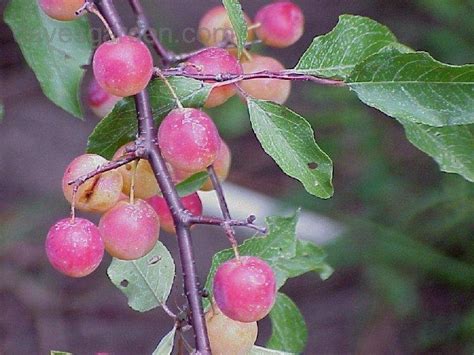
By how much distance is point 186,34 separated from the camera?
6.39 feet

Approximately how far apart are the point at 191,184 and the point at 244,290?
0.64 ft

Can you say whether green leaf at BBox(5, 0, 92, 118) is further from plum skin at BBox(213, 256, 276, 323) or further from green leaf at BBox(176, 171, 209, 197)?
plum skin at BBox(213, 256, 276, 323)

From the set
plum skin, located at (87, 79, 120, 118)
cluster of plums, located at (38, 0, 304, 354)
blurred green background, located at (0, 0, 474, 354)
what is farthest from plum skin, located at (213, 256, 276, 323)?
blurred green background, located at (0, 0, 474, 354)

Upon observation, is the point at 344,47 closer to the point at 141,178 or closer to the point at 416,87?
the point at 416,87

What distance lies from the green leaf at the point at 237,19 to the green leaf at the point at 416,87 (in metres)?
0.10

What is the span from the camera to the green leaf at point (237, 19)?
0.66m

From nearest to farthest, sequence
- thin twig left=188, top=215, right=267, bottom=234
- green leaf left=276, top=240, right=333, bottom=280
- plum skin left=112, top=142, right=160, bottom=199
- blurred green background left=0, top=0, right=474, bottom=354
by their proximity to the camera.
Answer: thin twig left=188, top=215, right=267, bottom=234 < plum skin left=112, top=142, right=160, bottom=199 < green leaf left=276, top=240, right=333, bottom=280 < blurred green background left=0, top=0, right=474, bottom=354

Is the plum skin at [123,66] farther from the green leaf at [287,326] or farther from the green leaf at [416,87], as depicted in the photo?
the green leaf at [287,326]

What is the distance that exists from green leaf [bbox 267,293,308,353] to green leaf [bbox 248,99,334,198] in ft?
0.76

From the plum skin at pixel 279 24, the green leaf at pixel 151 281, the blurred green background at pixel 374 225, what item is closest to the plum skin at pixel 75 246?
the green leaf at pixel 151 281

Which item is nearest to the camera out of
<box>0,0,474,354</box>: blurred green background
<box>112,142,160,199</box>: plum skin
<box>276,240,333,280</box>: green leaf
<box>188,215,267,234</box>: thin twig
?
<box>188,215,267,234</box>: thin twig

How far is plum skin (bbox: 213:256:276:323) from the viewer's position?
1.85 ft

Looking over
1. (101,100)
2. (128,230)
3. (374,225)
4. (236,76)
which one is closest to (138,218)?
(128,230)

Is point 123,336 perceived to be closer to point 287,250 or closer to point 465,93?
point 287,250
